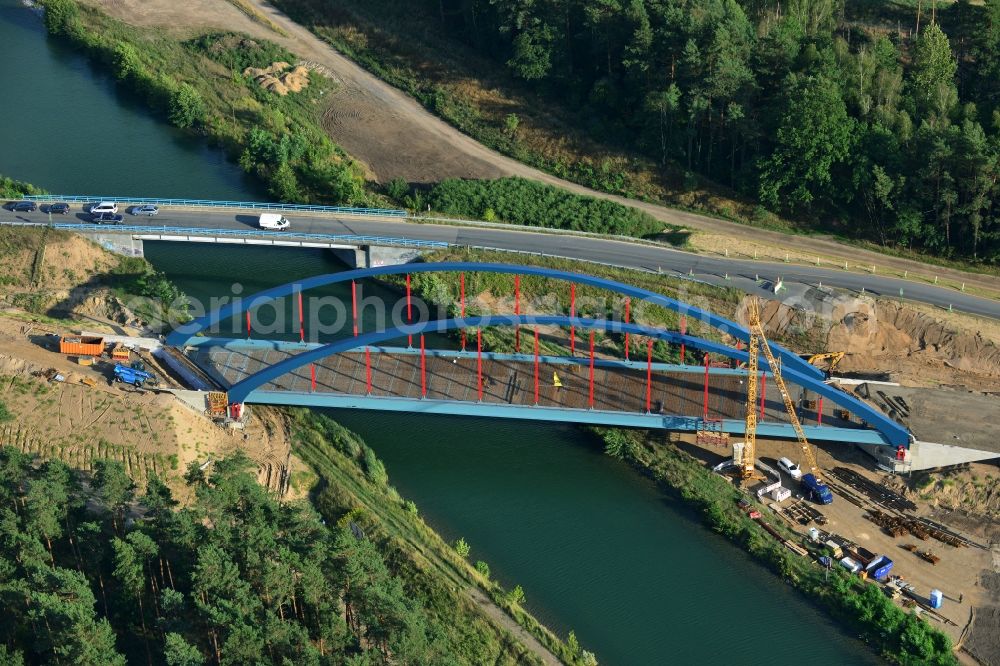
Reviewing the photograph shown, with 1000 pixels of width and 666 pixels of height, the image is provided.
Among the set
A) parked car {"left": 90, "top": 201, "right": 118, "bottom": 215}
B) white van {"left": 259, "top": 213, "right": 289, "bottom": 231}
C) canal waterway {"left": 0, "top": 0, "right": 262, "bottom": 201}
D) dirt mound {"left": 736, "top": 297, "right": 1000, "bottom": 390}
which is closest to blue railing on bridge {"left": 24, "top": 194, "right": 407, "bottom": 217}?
parked car {"left": 90, "top": 201, "right": 118, "bottom": 215}

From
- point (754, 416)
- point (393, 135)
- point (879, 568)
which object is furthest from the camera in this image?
point (393, 135)

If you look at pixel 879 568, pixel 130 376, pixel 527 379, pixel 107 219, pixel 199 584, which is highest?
pixel 107 219

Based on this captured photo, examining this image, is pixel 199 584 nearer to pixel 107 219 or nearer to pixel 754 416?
pixel 754 416

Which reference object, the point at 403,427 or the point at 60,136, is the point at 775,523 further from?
the point at 60,136

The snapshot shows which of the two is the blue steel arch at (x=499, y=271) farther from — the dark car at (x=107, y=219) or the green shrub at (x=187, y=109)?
the green shrub at (x=187, y=109)

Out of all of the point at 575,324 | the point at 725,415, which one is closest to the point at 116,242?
the point at 575,324

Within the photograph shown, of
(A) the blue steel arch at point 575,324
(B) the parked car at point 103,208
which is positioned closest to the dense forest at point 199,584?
(A) the blue steel arch at point 575,324
